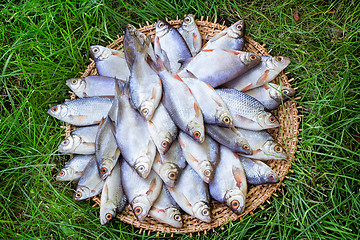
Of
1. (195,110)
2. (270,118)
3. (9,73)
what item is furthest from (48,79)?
(270,118)

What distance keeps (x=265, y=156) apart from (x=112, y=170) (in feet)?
A: 4.15

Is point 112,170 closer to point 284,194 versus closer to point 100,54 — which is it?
point 100,54

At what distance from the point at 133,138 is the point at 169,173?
0.39m

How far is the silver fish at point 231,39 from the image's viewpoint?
9.60 feet

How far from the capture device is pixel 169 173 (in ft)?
8.60

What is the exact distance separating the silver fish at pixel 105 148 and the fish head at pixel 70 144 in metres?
0.30

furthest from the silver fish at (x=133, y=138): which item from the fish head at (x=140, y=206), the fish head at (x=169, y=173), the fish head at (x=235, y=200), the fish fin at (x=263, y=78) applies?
the fish fin at (x=263, y=78)

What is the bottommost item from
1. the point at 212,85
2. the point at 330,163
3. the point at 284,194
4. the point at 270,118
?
the point at 284,194

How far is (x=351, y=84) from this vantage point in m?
3.00

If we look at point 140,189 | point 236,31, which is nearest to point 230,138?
point 140,189

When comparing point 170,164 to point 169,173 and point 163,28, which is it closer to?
point 169,173

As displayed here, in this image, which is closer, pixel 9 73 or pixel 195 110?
pixel 195 110

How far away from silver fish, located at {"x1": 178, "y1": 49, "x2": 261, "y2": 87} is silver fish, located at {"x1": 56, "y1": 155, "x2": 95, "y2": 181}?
1119 millimetres

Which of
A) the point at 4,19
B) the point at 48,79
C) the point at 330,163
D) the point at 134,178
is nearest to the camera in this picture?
the point at 134,178
